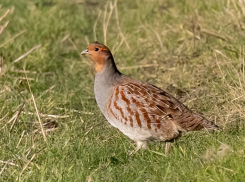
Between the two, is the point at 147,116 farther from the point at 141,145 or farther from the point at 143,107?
the point at 141,145

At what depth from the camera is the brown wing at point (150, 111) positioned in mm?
5699

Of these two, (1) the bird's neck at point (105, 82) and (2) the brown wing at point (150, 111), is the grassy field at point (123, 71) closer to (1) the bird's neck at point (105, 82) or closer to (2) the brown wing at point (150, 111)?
(2) the brown wing at point (150, 111)

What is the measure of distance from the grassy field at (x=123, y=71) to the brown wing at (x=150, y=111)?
0.19 m

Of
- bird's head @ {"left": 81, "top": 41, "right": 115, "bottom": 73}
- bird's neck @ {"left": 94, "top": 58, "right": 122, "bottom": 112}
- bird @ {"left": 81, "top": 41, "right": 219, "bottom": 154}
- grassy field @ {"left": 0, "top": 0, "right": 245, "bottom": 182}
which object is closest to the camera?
grassy field @ {"left": 0, "top": 0, "right": 245, "bottom": 182}

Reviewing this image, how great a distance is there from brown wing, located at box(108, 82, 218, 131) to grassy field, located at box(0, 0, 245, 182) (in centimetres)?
19

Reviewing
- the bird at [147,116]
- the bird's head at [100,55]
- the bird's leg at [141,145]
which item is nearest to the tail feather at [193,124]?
the bird at [147,116]

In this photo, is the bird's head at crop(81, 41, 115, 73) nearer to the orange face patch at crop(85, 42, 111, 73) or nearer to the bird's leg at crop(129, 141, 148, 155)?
the orange face patch at crop(85, 42, 111, 73)

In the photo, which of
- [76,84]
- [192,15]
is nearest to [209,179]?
[76,84]

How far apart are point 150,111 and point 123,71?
2955 mm

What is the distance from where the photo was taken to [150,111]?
5.71 m

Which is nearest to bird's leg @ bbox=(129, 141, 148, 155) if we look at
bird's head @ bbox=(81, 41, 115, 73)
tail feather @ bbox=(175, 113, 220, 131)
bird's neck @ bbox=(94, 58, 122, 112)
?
tail feather @ bbox=(175, 113, 220, 131)

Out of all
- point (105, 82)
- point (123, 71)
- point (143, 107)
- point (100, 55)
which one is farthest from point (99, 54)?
point (123, 71)

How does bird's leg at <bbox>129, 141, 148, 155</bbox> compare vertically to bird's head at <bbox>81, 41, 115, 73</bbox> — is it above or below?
below

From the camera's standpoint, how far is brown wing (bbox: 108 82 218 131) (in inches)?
224
